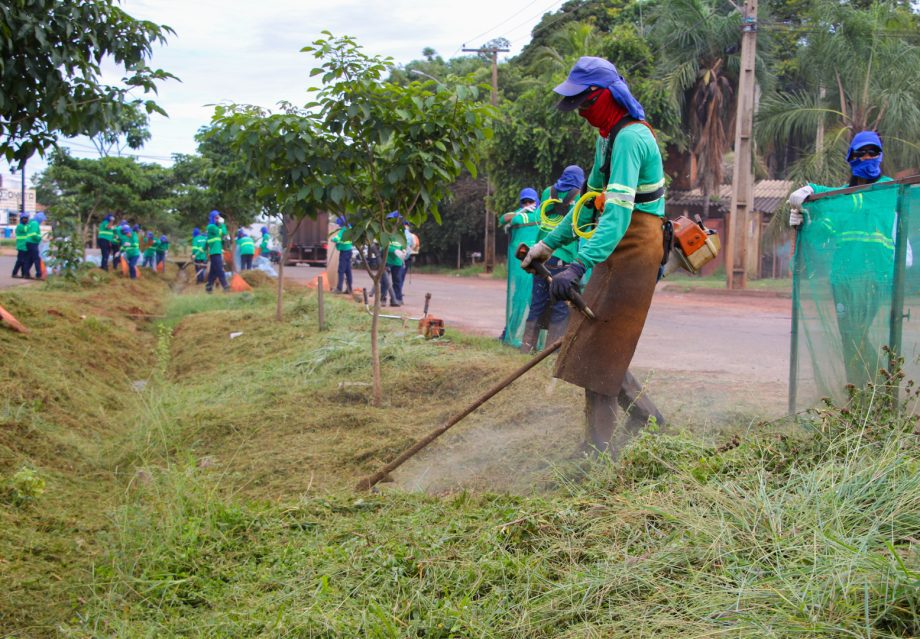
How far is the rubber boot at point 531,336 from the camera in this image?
25.4ft

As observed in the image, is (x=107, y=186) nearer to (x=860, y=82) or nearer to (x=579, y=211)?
(x=860, y=82)

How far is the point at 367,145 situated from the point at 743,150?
15.2 metres

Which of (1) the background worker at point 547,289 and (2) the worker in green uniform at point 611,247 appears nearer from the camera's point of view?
(2) the worker in green uniform at point 611,247

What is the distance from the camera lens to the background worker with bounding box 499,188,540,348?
8.36 meters

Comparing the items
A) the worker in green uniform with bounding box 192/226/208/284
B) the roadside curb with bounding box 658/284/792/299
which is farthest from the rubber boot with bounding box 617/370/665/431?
the worker in green uniform with bounding box 192/226/208/284

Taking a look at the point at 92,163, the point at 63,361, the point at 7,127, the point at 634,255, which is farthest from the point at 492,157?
the point at 634,255

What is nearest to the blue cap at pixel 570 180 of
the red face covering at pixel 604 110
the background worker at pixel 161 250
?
the red face covering at pixel 604 110

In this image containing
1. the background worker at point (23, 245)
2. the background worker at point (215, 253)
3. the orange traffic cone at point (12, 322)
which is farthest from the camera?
the background worker at point (23, 245)

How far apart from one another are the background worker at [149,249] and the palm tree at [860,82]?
20773mm

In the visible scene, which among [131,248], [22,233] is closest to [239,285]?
[22,233]

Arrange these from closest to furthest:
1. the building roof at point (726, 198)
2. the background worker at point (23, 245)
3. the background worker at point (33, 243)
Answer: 1. the background worker at point (33, 243)
2. the background worker at point (23, 245)
3. the building roof at point (726, 198)

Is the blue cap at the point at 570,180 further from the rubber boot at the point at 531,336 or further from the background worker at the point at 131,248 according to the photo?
the background worker at the point at 131,248

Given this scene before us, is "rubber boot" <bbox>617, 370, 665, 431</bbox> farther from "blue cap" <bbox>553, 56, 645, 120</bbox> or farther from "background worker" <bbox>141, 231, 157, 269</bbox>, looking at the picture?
"background worker" <bbox>141, 231, 157, 269</bbox>

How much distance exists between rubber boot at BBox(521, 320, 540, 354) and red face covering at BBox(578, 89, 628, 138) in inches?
145
